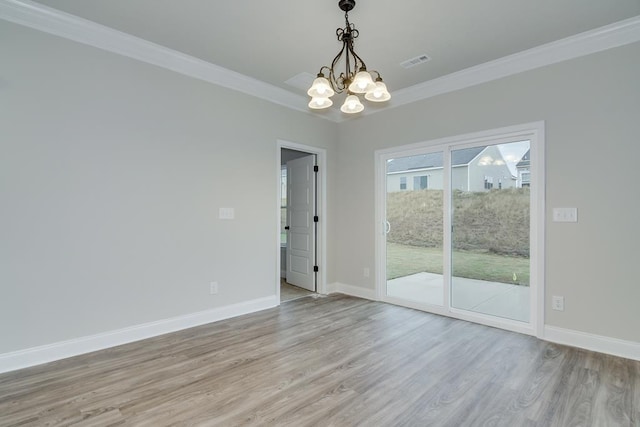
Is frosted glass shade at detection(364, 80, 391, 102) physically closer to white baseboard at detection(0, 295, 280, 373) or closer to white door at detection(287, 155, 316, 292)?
white door at detection(287, 155, 316, 292)

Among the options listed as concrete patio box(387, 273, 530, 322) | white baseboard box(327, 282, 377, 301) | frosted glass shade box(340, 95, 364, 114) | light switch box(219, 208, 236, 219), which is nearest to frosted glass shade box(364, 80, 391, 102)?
frosted glass shade box(340, 95, 364, 114)

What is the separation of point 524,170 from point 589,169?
539 millimetres

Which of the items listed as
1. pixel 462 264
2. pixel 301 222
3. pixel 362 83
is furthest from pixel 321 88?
pixel 301 222

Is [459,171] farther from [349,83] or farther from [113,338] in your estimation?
[113,338]

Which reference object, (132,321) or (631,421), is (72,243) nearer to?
(132,321)

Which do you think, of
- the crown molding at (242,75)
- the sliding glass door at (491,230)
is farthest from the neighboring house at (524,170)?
the crown molding at (242,75)

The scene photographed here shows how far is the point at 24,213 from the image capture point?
2.51 metres

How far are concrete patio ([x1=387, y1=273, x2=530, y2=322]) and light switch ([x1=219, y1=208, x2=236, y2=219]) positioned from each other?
2.41 meters

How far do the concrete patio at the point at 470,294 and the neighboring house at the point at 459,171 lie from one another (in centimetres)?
114

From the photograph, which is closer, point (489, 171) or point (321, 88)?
point (321, 88)

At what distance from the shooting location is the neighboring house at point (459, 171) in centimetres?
353

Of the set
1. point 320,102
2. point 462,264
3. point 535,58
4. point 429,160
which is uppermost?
point 535,58

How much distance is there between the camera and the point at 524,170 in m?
3.34

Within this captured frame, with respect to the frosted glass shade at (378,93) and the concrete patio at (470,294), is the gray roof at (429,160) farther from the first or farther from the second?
the frosted glass shade at (378,93)
